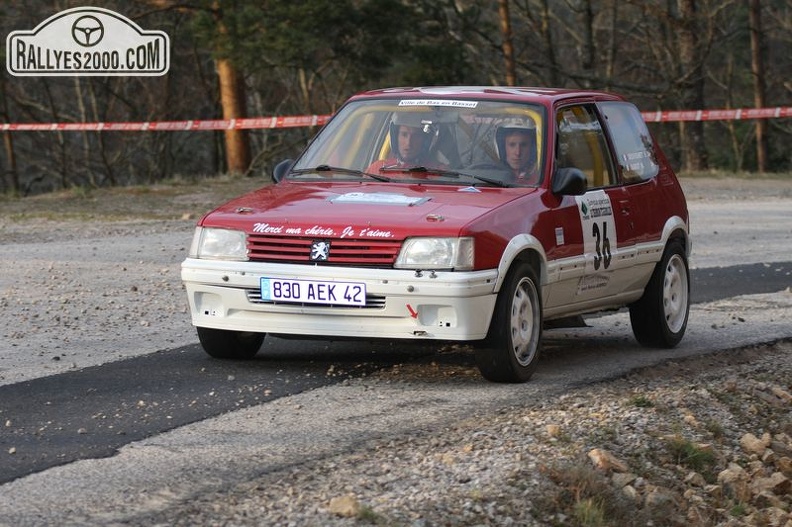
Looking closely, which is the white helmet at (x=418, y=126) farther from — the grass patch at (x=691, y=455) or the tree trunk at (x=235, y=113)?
the tree trunk at (x=235, y=113)

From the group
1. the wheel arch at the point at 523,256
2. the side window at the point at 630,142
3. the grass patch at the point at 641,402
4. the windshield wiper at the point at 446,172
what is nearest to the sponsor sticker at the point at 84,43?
the side window at the point at 630,142

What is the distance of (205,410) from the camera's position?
7.21m

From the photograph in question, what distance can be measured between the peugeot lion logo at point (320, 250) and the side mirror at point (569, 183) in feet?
5.18

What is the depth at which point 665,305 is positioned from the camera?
32.2 feet

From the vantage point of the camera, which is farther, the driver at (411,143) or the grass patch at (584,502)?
the driver at (411,143)

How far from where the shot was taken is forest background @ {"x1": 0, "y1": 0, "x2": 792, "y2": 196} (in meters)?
31.7

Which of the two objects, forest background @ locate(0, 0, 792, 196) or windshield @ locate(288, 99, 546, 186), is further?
forest background @ locate(0, 0, 792, 196)

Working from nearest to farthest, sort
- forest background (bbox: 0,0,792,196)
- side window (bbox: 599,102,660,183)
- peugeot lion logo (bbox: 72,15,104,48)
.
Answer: side window (bbox: 599,102,660,183), peugeot lion logo (bbox: 72,15,104,48), forest background (bbox: 0,0,792,196)

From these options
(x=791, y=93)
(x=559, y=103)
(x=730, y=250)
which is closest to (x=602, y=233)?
(x=559, y=103)

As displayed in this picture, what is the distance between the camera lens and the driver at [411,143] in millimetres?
8789

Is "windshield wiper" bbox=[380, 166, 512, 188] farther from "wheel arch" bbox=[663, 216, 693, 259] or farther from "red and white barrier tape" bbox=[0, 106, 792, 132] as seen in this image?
"red and white barrier tape" bbox=[0, 106, 792, 132]

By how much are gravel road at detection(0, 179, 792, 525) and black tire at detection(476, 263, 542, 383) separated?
11cm

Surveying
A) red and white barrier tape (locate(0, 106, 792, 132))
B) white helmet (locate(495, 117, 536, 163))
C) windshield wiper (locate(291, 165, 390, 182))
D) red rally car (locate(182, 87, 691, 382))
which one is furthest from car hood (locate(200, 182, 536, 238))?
red and white barrier tape (locate(0, 106, 792, 132))

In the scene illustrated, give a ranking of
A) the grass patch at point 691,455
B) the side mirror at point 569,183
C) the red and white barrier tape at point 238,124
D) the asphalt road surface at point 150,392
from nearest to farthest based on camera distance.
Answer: the asphalt road surface at point 150,392
the grass patch at point 691,455
the side mirror at point 569,183
the red and white barrier tape at point 238,124
